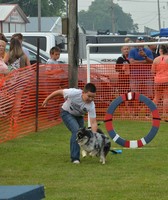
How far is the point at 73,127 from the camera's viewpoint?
11281 mm

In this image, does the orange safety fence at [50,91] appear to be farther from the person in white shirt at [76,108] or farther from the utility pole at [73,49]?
the person in white shirt at [76,108]

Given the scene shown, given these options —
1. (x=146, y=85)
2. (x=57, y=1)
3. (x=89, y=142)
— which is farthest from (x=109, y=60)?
(x=57, y=1)

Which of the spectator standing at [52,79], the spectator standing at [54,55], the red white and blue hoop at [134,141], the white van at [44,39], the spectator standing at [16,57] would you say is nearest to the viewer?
the red white and blue hoop at [134,141]

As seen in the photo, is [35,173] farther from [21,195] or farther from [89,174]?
[21,195]

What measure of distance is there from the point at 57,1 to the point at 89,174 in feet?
348

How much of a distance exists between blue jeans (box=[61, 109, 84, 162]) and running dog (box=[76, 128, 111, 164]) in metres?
0.15

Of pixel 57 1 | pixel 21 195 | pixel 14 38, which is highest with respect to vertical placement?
pixel 57 1

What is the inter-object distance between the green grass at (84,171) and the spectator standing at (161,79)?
9.69ft

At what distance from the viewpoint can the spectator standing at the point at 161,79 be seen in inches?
664

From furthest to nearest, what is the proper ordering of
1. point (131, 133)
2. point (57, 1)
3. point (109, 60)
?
point (57, 1) < point (109, 60) < point (131, 133)

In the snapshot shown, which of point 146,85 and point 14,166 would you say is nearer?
point 14,166

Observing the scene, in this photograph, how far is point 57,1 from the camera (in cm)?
11494

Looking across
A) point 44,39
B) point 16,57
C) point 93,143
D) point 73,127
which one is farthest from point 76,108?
point 44,39

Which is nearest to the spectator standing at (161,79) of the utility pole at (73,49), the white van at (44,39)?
the utility pole at (73,49)
